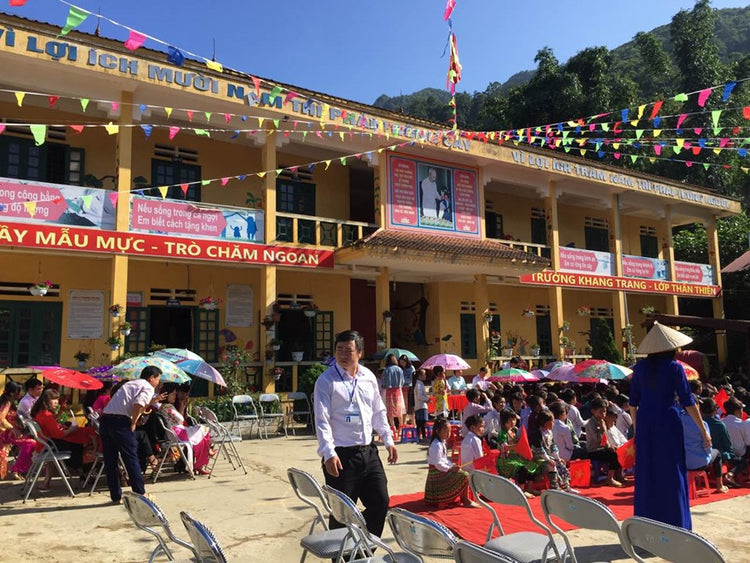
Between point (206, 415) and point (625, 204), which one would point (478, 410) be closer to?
point (206, 415)

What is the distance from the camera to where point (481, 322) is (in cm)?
1622

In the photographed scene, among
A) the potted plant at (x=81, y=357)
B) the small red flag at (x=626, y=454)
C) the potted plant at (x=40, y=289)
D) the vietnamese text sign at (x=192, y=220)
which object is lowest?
the small red flag at (x=626, y=454)

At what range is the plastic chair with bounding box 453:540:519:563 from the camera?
2449 mm

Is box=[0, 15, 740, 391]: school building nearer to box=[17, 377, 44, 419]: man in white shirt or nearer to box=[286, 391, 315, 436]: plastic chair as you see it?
box=[286, 391, 315, 436]: plastic chair

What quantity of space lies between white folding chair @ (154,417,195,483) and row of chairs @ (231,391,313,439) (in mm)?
3425

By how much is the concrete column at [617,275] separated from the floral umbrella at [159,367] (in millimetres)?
15550

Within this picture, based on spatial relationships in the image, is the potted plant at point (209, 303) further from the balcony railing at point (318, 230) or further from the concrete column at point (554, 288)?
the concrete column at point (554, 288)

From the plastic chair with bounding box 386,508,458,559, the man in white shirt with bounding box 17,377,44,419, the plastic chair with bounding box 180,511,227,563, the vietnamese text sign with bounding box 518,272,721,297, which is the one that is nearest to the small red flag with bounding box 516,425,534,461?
the plastic chair with bounding box 386,508,458,559

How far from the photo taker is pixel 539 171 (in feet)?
57.9

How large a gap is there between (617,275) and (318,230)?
11.0 metres

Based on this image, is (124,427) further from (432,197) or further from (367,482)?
(432,197)

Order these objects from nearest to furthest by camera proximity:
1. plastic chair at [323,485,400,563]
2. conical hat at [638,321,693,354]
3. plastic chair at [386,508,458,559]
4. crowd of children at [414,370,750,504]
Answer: plastic chair at [386,508,458,559] < plastic chair at [323,485,400,563] < conical hat at [638,321,693,354] < crowd of children at [414,370,750,504]

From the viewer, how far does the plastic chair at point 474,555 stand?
8.03 ft

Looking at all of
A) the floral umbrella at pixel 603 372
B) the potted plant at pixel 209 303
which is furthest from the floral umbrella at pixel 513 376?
the potted plant at pixel 209 303
